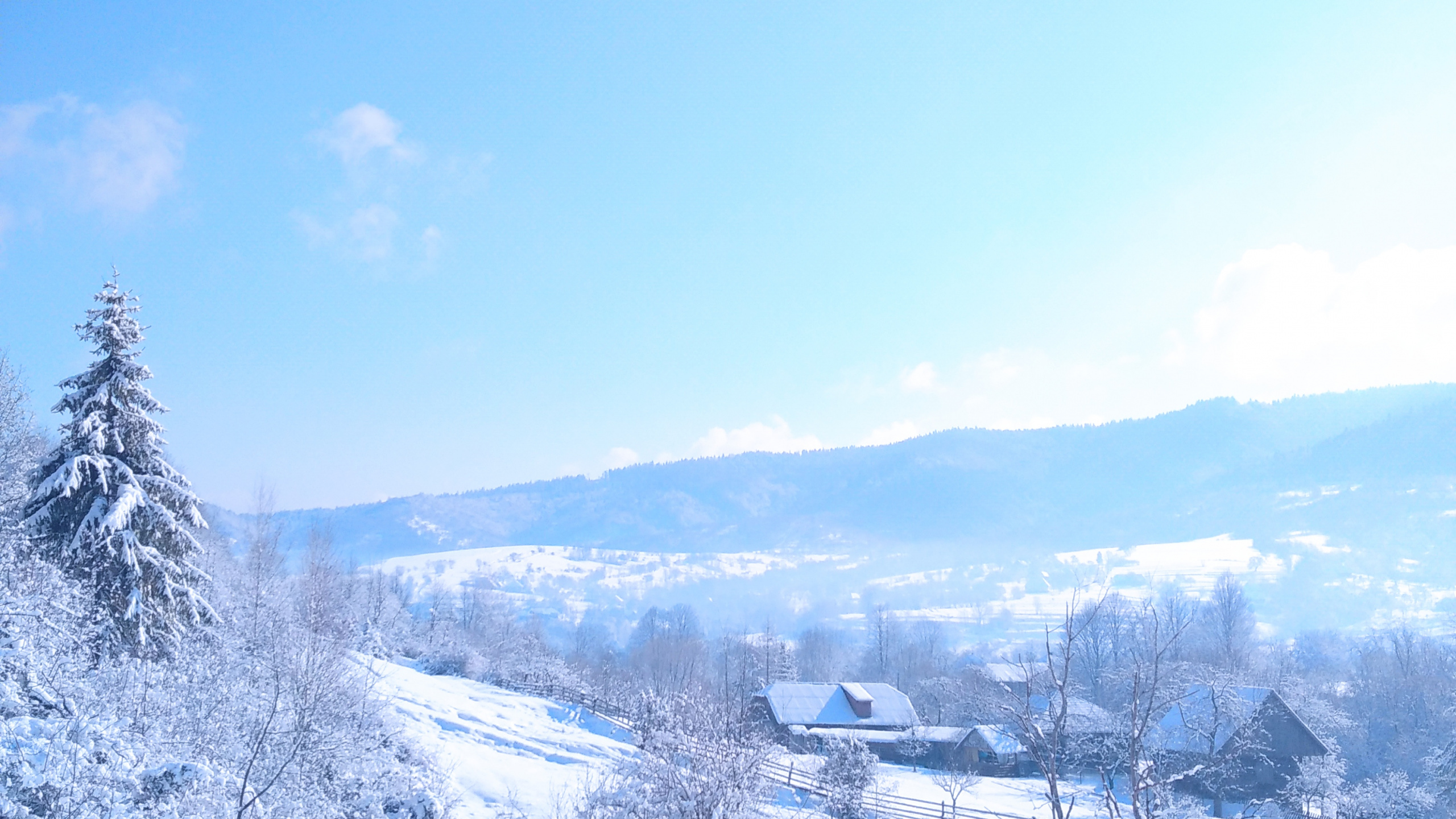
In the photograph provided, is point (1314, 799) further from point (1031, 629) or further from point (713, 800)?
point (1031, 629)

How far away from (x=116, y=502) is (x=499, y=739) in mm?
19822

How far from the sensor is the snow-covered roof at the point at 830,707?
5294 centimetres

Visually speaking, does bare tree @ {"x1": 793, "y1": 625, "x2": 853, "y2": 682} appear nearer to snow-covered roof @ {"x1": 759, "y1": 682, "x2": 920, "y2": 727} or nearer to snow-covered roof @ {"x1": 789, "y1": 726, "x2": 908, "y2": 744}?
snow-covered roof @ {"x1": 759, "y1": 682, "x2": 920, "y2": 727}

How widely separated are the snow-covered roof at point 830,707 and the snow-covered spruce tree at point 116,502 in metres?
39.3

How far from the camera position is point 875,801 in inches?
1177

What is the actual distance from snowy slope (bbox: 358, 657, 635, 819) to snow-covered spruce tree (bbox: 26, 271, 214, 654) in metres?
7.40

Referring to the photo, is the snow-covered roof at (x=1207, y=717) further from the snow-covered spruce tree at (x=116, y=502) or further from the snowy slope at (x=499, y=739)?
the snow-covered spruce tree at (x=116, y=502)

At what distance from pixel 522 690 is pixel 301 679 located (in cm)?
3613

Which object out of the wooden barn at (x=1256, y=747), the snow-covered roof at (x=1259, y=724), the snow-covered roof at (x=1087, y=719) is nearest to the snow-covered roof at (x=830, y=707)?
the snow-covered roof at (x=1087, y=719)

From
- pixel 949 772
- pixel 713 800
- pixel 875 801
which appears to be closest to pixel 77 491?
pixel 713 800

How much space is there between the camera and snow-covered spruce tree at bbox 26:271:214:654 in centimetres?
1891

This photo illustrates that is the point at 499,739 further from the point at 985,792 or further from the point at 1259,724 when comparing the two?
the point at 1259,724

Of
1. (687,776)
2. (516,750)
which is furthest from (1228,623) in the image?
(687,776)

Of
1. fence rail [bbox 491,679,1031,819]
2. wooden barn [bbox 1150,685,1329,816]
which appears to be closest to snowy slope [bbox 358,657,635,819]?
fence rail [bbox 491,679,1031,819]
